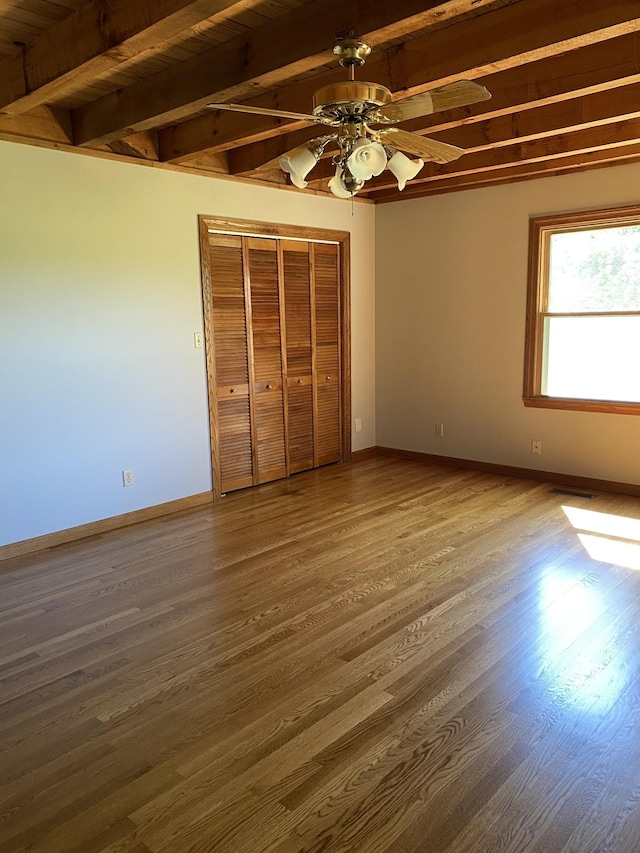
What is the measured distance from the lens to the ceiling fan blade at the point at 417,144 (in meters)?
2.52

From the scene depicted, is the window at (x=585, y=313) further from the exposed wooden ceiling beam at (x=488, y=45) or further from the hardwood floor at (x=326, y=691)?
the exposed wooden ceiling beam at (x=488, y=45)

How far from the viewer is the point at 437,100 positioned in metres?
2.31

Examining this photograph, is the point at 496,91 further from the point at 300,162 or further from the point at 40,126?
the point at 40,126

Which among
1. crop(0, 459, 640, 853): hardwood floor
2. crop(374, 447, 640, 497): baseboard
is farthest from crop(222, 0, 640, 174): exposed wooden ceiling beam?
crop(374, 447, 640, 497): baseboard

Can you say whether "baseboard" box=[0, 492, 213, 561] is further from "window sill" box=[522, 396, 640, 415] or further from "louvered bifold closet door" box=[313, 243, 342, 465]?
"window sill" box=[522, 396, 640, 415]

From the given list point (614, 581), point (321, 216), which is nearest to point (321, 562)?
point (614, 581)

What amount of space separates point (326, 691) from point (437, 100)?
231cm

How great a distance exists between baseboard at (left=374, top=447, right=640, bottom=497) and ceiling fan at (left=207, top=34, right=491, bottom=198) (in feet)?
11.2

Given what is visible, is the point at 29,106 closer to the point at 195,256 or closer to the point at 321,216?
the point at 195,256

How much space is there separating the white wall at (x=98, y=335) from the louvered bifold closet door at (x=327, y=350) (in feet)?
2.88

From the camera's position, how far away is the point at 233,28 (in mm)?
2879

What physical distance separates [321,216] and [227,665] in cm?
423

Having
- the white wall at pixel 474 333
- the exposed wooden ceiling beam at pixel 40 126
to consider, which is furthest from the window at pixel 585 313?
the exposed wooden ceiling beam at pixel 40 126

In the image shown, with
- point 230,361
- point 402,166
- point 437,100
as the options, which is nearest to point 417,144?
point 402,166
